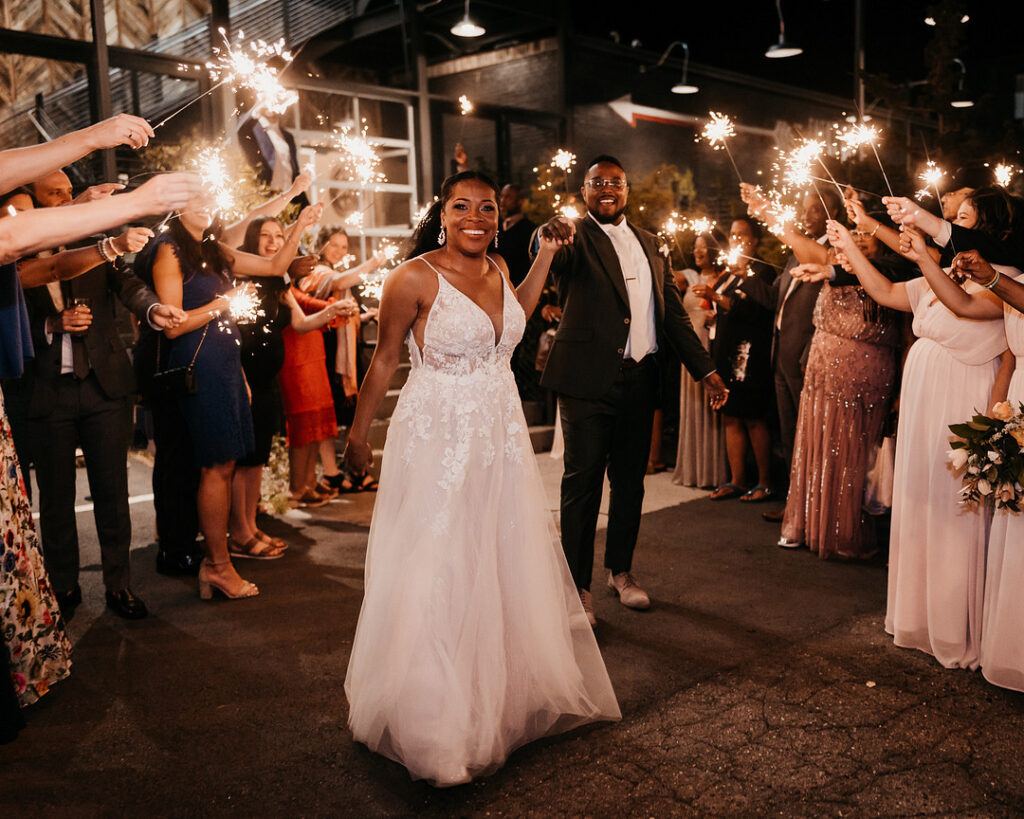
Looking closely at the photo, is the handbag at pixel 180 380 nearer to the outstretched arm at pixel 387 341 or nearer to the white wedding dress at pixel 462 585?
the outstretched arm at pixel 387 341

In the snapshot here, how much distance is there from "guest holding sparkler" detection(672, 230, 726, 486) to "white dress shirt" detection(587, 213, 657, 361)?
2846 millimetres

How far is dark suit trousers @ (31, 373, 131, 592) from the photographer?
14.5ft

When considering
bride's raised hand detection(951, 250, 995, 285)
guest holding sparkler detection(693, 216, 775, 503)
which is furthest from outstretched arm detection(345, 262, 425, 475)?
guest holding sparkler detection(693, 216, 775, 503)

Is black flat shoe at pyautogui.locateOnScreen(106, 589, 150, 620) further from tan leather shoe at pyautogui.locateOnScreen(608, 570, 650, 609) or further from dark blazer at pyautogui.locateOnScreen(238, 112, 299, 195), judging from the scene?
dark blazer at pyautogui.locateOnScreen(238, 112, 299, 195)

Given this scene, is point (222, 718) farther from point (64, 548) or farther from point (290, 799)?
point (64, 548)

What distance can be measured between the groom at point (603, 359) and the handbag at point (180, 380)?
182 centimetres

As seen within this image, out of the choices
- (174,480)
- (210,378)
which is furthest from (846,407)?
(174,480)

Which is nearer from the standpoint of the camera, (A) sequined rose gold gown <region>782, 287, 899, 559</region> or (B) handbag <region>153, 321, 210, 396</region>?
(B) handbag <region>153, 321, 210, 396</region>

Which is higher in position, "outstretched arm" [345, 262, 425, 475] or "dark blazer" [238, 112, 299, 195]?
"dark blazer" [238, 112, 299, 195]

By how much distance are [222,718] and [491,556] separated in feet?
4.40

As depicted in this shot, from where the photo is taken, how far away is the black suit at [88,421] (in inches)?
172

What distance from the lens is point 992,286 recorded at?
11.4 ft

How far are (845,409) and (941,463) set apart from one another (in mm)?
1486

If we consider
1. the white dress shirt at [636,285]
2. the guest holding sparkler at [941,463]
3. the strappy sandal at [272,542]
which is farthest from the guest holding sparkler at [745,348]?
the strappy sandal at [272,542]
